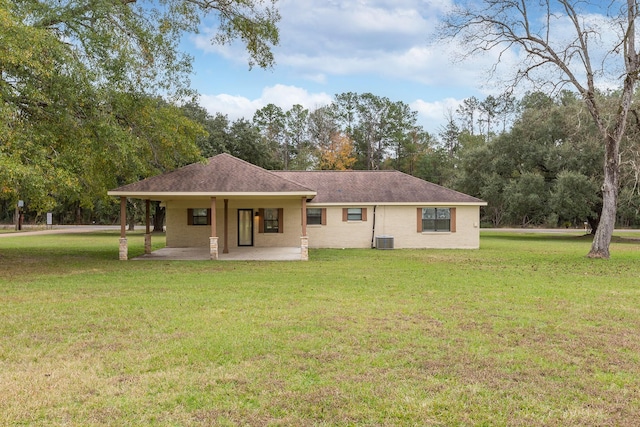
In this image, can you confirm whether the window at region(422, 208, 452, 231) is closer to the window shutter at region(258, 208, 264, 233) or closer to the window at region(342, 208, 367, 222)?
the window at region(342, 208, 367, 222)

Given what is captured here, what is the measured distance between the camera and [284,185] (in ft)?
53.0

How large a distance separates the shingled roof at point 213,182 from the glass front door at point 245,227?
3.46 m

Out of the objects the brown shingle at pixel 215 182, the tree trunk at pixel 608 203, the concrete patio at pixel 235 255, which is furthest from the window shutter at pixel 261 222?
the tree trunk at pixel 608 203

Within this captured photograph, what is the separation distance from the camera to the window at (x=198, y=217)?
68.6 ft

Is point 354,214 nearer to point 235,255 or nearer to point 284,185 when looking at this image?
point 284,185

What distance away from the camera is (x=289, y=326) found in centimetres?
653

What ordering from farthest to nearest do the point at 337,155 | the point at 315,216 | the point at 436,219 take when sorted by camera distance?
the point at 337,155
the point at 315,216
the point at 436,219

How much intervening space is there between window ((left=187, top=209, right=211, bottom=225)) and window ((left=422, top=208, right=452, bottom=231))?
10004 mm

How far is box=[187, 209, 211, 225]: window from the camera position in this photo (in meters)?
20.9

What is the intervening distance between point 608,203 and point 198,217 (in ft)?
53.6

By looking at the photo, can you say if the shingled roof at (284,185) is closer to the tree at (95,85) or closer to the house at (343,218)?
the house at (343,218)

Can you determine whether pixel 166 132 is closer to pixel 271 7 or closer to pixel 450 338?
pixel 271 7

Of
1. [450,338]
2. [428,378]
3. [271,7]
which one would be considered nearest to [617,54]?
[271,7]

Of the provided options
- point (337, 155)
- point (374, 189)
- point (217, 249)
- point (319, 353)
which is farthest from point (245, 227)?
point (337, 155)
